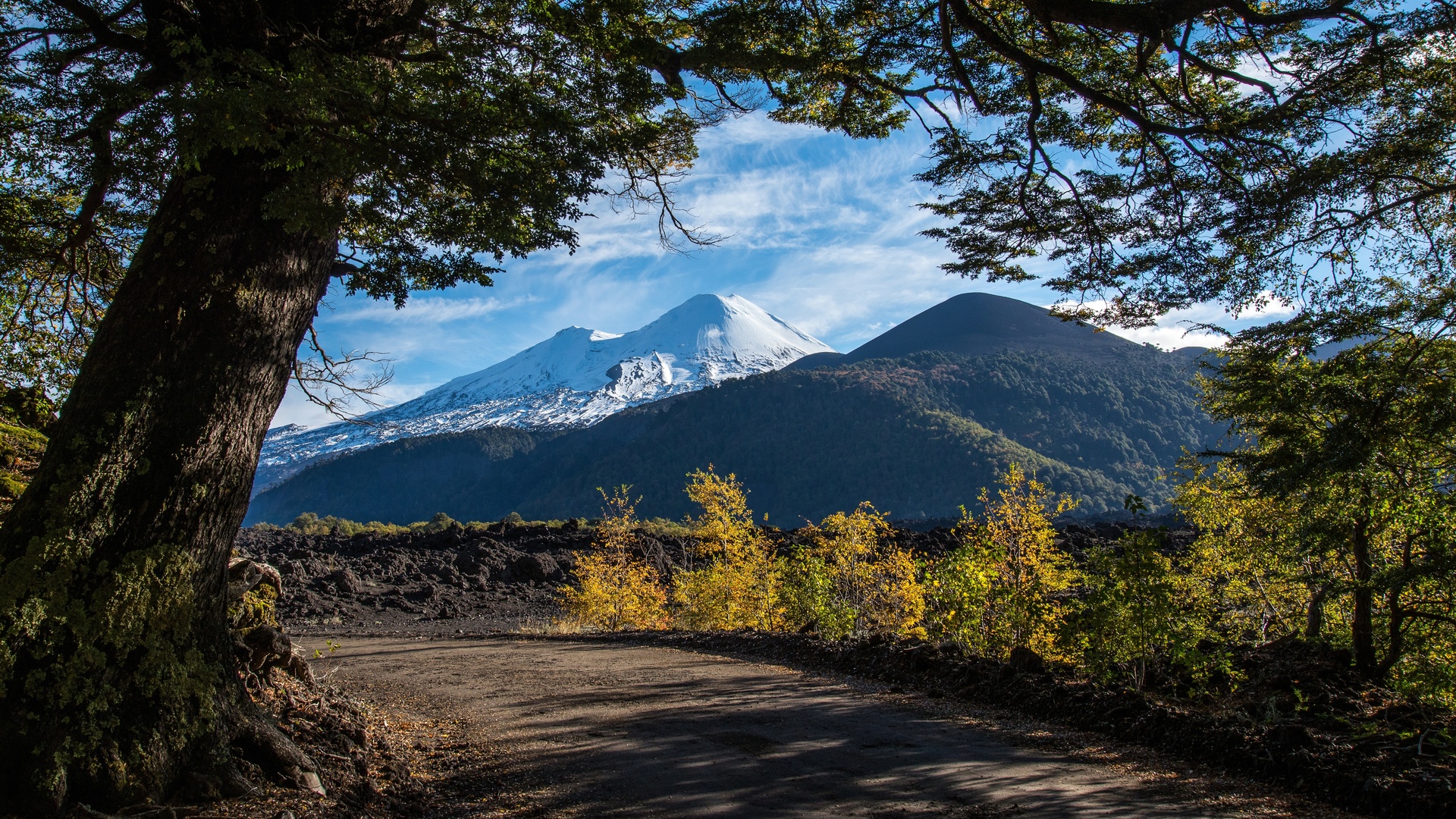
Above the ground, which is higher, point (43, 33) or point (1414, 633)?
point (43, 33)

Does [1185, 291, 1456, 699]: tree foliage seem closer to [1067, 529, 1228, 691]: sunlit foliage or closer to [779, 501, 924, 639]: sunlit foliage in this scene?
[1067, 529, 1228, 691]: sunlit foliage

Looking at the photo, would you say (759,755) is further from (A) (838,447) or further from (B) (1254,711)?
(A) (838,447)

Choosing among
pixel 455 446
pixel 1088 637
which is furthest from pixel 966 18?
pixel 455 446

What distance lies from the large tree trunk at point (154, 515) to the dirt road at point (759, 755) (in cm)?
135

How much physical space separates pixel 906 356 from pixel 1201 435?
1840 inches

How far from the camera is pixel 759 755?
3.88m

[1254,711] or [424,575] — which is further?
[424,575]

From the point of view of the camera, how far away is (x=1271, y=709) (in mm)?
3846

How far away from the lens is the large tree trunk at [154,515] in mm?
2498

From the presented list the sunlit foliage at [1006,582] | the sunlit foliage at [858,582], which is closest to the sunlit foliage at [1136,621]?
the sunlit foliage at [1006,582]

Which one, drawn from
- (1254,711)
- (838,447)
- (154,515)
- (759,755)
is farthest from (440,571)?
(838,447)

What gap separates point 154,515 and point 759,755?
3.07 m

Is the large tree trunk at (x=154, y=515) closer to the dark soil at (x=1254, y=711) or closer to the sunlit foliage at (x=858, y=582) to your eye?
the dark soil at (x=1254, y=711)

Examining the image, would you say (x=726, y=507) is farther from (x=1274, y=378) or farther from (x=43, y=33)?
(x=43, y=33)
